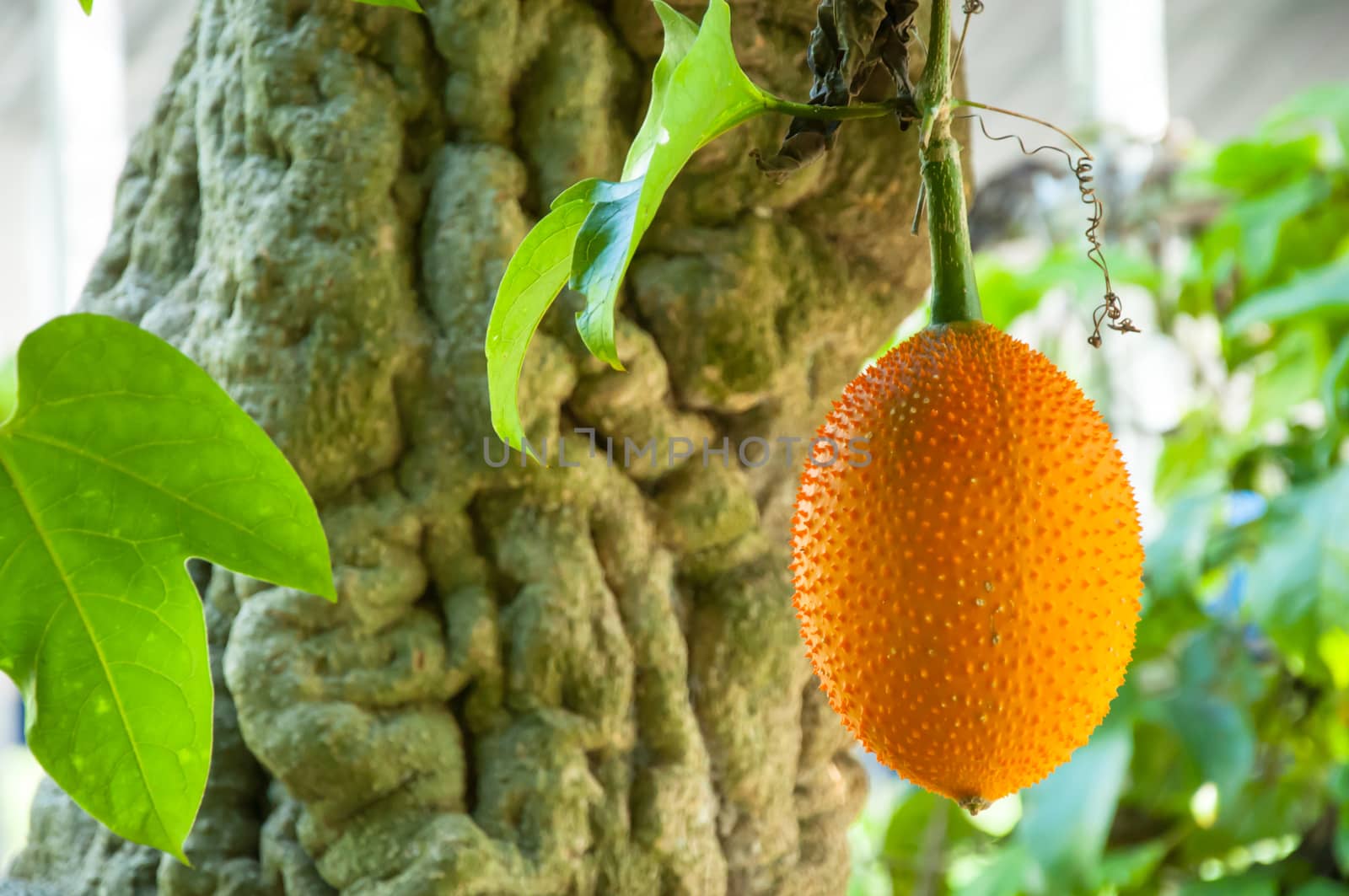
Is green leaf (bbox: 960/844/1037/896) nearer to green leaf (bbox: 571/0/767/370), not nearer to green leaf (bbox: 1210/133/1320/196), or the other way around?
green leaf (bbox: 1210/133/1320/196)

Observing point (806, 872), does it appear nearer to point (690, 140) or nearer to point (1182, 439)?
point (690, 140)

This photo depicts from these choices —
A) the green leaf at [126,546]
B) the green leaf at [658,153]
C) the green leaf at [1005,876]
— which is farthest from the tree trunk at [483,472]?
the green leaf at [1005,876]

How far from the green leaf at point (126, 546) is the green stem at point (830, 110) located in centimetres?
23

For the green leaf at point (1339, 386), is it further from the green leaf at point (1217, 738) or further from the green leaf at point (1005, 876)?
the green leaf at point (1005, 876)

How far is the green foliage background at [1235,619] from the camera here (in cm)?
124

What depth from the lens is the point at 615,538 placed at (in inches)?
28.2

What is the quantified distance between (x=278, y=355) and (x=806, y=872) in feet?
1.44

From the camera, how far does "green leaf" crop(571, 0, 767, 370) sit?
1.18 feet

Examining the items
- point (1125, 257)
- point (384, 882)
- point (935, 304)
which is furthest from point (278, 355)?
point (1125, 257)

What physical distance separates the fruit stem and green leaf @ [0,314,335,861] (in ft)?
0.82

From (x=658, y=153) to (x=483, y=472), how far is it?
36cm

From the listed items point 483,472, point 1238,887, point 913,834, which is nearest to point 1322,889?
point 1238,887

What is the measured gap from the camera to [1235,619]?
1.58 meters

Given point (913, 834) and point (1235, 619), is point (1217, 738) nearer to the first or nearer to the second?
point (1235, 619)
